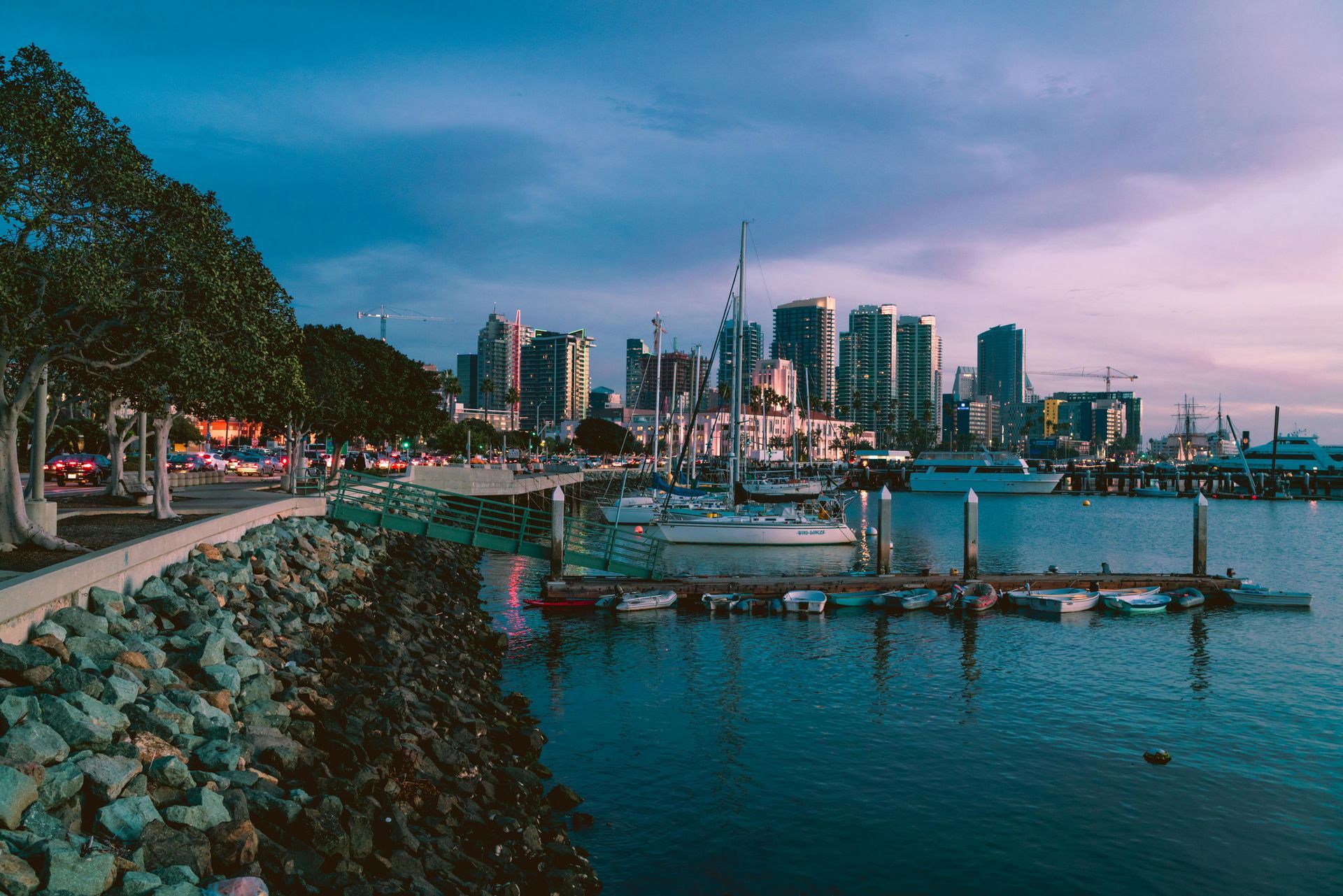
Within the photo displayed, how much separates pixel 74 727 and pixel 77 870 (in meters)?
2.70

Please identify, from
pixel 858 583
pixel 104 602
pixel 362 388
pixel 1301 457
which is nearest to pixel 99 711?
pixel 104 602

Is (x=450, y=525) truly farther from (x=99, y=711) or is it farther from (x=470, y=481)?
(x=470, y=481)

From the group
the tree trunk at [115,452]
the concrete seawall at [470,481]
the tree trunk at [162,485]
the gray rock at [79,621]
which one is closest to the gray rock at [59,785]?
the gray rock at [79,621]

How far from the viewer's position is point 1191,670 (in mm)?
26906

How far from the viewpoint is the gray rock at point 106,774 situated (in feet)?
A: 31.7

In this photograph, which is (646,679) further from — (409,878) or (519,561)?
(519,561)

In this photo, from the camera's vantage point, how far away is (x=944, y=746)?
19688 mm

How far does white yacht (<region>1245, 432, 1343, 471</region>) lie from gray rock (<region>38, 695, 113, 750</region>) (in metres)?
169

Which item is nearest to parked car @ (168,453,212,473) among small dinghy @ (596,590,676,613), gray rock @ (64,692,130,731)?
small dinghy @ (596,590,676,613)

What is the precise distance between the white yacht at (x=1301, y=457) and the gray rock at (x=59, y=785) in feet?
556

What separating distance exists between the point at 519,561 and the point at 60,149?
107ft

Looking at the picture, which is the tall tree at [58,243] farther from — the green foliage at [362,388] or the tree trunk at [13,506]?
the green foliage at [362,388]

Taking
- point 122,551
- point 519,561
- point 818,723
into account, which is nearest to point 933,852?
point 818,723

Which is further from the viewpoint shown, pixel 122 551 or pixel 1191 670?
pixel 1191 670
